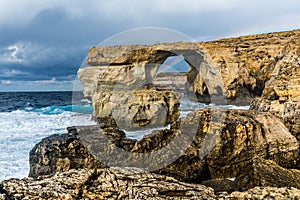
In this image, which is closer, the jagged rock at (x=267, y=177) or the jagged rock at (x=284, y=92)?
the jagged rock at (x=267, y=177)

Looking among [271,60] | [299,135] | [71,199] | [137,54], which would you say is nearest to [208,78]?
[271,60]

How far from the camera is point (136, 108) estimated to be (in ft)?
72.0

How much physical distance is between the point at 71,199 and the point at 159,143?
311cm

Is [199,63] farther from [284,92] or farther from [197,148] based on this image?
[197,148]

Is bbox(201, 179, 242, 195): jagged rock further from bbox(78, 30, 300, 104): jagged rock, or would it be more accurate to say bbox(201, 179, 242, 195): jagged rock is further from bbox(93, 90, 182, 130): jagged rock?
bbox(78, 30, 300, 104): jagged rock

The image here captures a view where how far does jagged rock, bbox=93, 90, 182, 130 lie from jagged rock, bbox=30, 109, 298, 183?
1440 centimetres

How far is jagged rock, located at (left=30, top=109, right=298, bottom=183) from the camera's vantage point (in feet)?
17.8

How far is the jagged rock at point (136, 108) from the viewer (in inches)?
850

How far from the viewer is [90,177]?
3.46 meters

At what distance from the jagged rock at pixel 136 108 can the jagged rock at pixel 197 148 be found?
1440 cm

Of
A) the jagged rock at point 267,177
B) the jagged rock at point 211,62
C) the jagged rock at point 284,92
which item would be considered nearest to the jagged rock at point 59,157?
the jagged rock at point 267,177

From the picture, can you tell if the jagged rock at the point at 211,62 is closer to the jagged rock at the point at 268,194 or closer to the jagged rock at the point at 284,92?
the jagged rock at the point at 284,92

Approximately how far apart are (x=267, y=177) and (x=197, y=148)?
1.79 meters

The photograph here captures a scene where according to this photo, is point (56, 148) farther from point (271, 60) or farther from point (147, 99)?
point (271, 60)
